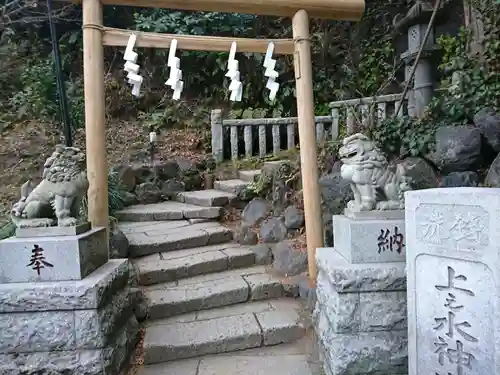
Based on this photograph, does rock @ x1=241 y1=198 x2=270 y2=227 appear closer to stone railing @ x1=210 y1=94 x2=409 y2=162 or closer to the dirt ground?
stone railing @ x1=210 y1=94 x2=409 y2=162

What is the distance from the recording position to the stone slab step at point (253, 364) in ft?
9.56

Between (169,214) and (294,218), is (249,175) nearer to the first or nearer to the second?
(169,214)

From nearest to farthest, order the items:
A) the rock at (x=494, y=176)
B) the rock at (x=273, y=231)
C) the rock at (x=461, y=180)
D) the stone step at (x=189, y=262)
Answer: the stone step at (x=189, y=262), the rock at (x=494, y=176), the rock at (x=461, y=180), the rock at (x=273, y=231)

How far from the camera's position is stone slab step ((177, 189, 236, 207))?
219 inches

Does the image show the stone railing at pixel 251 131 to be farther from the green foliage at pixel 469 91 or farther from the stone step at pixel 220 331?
the stone step at pixel 220 331

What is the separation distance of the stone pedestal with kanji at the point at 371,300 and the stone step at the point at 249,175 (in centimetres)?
336

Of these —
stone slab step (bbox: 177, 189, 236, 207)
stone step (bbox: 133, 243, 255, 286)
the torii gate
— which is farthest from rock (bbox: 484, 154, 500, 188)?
stone slab step (bbox: 177, 189, 236, 207)

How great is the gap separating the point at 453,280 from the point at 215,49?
9.40ft

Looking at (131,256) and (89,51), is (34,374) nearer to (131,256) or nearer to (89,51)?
(131,256)

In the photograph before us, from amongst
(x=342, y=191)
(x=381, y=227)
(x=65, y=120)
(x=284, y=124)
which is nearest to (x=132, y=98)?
(x=284, y=124)

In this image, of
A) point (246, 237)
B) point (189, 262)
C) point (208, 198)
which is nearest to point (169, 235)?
point (189, 262)

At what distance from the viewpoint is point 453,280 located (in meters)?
2.02

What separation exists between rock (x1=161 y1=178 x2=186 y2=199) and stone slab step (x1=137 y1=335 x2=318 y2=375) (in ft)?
12.1

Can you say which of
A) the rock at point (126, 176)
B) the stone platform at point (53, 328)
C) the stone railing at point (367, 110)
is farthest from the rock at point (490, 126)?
the rock at point (126, 176)
